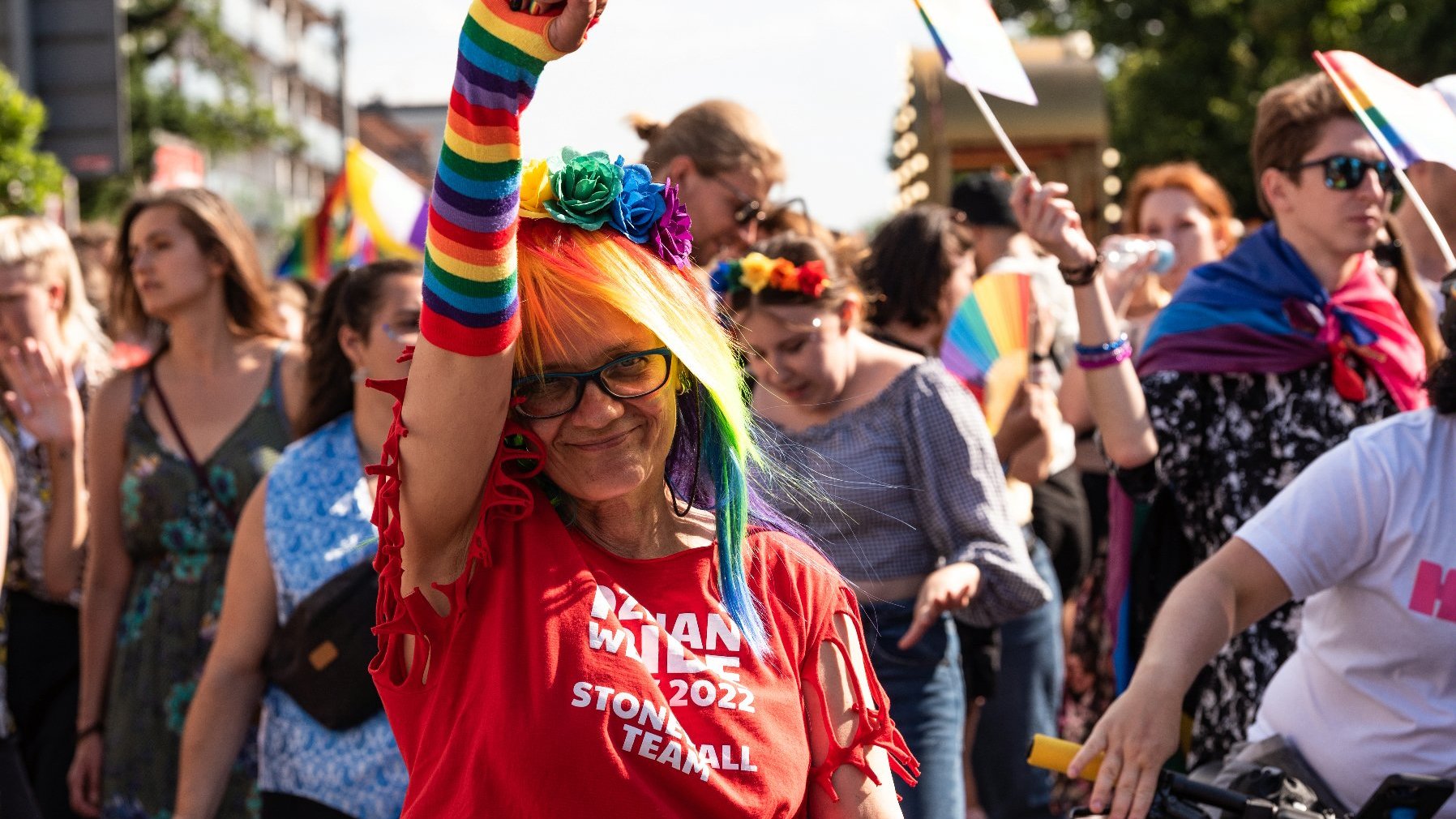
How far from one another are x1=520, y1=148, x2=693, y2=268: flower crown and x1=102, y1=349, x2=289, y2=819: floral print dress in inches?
101

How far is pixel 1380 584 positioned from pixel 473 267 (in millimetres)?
1762

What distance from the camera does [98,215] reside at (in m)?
23.6

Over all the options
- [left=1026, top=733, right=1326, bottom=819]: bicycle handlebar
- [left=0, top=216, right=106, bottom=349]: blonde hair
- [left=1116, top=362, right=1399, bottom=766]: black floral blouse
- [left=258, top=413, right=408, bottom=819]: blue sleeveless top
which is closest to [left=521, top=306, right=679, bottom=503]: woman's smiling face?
[left=1026, top=733, right=1326, bottom=819]: bicycle handlebar

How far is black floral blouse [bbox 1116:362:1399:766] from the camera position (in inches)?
140

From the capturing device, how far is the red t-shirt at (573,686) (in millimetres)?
1751

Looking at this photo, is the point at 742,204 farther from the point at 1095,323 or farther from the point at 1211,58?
the point at 1211,58

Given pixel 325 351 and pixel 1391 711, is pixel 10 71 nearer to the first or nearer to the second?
pixel 325 351

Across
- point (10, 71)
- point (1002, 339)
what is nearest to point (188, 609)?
point (1002, 339)

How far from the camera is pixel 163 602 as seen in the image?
4.11 metres

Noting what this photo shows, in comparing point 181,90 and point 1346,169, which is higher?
point 1346,169

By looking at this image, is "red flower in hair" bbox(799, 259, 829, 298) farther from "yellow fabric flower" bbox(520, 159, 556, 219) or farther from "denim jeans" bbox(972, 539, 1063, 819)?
"yellow fabric flower" bbox(520, 159, 556, 219)

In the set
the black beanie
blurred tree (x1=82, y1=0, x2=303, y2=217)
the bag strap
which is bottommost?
blurred tree (x1=82, y1=0, x2=303, y2=217)

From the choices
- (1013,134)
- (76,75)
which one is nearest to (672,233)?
(76,75)

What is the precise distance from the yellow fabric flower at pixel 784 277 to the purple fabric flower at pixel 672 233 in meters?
1.70
